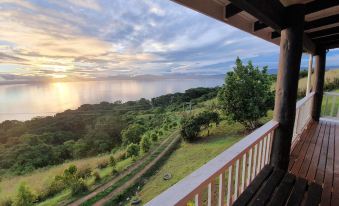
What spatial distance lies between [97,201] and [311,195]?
15928mm

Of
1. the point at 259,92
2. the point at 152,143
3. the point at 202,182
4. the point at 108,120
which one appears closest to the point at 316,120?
the point at 202,182

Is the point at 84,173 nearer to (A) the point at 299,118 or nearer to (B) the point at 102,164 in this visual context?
(B) the point at 102,164

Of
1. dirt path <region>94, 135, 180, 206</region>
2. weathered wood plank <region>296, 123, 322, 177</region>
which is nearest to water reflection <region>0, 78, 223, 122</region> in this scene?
dirt path <region>94, 135, 180, 206</region>

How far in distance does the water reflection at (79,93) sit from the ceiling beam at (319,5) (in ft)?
46.3

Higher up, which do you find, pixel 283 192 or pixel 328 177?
pixel 283 192

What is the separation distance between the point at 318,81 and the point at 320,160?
2.75 metres

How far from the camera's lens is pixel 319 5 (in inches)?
83.5

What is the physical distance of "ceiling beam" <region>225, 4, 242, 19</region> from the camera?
6.14 ft

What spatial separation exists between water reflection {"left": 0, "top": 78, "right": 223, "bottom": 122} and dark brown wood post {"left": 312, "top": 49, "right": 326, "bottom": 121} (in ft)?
37.0

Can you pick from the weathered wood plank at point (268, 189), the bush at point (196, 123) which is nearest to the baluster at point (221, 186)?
the weathered wood plank at point (268, 189)

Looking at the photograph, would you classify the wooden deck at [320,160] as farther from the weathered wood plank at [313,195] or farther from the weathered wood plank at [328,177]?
the weathered wood plank at [313,195]

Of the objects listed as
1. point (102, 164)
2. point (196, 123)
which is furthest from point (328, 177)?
point (102, 164)

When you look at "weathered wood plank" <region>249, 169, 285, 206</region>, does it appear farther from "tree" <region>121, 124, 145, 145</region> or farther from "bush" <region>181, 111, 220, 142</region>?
"tree" <region>121, 124, 145, 145</region>

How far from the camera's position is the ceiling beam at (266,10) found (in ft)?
4.77
